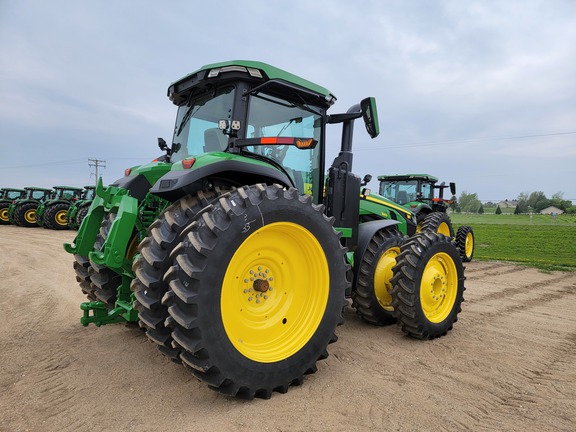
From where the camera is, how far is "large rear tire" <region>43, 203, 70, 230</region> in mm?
18406

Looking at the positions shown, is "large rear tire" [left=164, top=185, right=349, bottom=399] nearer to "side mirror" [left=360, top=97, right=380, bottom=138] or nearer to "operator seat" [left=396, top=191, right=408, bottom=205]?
"side mirror" [left=360, top=97, right=380, bottom=138]

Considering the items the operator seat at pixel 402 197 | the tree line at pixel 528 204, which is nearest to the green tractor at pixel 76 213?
the operator seat at pixel 402 197

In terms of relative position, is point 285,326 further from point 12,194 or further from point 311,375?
point 12,194

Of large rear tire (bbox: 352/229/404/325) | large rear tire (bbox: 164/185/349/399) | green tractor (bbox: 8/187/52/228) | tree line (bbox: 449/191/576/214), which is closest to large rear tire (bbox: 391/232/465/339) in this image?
large rear tire (bbox: 352/229/404/325)

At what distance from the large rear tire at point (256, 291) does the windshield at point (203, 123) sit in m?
1.01

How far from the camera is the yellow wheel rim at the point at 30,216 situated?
1988 centimetres

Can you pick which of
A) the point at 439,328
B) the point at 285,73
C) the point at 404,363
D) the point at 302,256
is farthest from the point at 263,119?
the point at 439,328

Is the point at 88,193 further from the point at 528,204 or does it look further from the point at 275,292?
the point at 528,204

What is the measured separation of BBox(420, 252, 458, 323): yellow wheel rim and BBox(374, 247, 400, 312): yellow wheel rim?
0.45 meters

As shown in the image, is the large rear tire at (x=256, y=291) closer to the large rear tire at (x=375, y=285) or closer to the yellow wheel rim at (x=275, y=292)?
the yellow wheel rim at (x=275, y=292)

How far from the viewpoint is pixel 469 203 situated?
77500mm

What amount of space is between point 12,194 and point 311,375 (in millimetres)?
24781

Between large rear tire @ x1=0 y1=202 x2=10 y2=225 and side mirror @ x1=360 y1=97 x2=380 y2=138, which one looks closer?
side mirror @ x1=360 y1=97 x2=380 y2=138

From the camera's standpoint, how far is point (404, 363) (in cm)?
335
